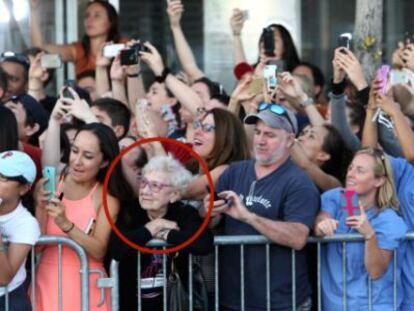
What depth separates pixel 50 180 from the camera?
684 centimetres

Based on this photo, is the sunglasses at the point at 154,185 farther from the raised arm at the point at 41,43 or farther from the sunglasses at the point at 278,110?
the raised arm at the point at 41,43

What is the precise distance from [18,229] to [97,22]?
14.7 feet

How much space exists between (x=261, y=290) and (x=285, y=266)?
20cm

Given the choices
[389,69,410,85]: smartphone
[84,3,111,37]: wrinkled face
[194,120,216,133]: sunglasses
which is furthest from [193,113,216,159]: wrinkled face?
[84,3,111,37]: wrinkled face

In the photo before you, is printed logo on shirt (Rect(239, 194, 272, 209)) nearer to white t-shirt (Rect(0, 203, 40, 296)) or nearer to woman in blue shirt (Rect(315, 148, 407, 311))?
woman in blue shirt (Rect(315, 148, 407, 311))

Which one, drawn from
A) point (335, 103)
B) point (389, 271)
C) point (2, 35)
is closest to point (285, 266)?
point (389, 271)

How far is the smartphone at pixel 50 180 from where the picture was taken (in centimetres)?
682

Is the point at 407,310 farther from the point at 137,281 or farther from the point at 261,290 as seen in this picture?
the point at 137,281

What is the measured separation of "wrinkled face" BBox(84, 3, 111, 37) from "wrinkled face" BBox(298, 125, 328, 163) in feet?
11.6

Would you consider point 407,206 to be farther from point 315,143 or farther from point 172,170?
point 172,170

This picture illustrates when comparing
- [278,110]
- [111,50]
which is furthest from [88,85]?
[278,110]

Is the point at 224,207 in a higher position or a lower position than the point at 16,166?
lower

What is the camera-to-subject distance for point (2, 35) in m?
12.5

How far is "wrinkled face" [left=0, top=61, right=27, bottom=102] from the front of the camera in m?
9.37
